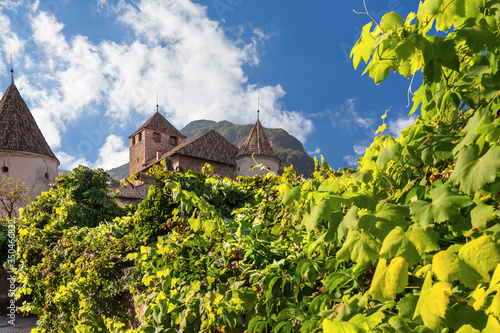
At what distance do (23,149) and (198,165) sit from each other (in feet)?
43.2

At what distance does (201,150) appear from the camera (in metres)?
31.9

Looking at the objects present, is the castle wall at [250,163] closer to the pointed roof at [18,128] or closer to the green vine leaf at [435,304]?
the pointed roof at [18,128]

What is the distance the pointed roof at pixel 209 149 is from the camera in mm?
31328

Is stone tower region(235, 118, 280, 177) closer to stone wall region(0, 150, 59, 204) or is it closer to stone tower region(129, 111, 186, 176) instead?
stone tower region(129, 111, 186, 176)

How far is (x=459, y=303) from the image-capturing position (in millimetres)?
972

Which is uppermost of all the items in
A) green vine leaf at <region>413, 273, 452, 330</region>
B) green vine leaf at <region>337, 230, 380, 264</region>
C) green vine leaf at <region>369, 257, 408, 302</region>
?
green vine leaf at <region>337, 230, 380, 264</region>

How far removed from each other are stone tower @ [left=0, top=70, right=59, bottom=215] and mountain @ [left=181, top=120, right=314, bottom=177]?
178 feet

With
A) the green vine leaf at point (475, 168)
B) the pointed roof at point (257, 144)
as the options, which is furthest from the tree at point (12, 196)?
the green vine leaf at point (475, 168)

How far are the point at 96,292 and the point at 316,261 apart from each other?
3667 millimetres

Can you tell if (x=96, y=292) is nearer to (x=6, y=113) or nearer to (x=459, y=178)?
(x=459, y=178)

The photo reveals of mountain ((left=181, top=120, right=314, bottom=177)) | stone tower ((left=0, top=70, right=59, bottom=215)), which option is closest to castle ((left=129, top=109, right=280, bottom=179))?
stone tower ((left=0, top=70, right=59, bottom=215))

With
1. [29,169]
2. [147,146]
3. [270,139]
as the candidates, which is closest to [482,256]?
[29,169]

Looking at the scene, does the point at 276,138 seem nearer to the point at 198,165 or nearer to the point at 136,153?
the point at 136,153

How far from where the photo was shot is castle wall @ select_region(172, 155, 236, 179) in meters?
30.7
